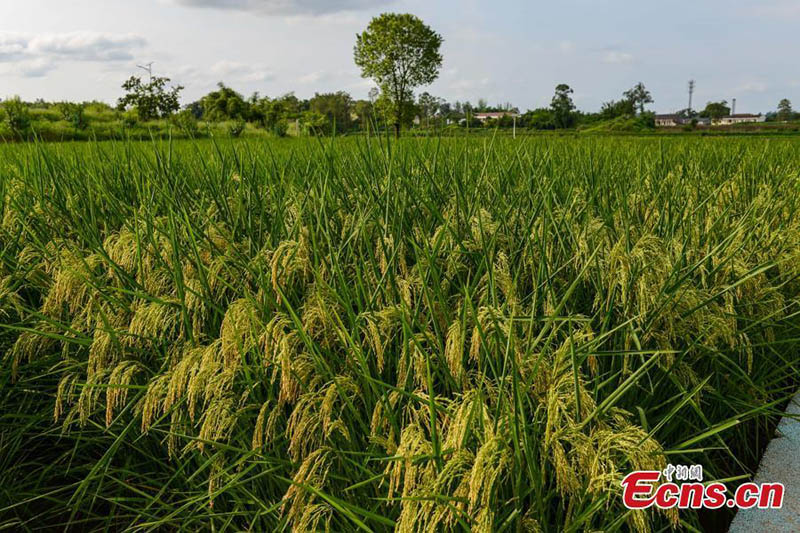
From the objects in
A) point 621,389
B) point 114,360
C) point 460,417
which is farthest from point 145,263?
point 621,389

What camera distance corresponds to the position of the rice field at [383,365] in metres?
1.62

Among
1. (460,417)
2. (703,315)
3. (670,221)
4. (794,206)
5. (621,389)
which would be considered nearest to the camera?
(460,417)

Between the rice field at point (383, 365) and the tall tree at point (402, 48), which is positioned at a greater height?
the tall tree at point (402, 48)

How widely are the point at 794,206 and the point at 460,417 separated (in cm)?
377

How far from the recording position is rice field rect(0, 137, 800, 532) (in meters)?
1.62

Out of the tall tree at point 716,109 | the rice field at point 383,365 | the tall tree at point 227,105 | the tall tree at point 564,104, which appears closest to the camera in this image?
the rice field at point 383,365

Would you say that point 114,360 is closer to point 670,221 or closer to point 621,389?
point 621,389

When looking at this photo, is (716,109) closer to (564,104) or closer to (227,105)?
(564,104)

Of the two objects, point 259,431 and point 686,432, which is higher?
point 259,431

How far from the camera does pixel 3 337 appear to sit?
2.99m

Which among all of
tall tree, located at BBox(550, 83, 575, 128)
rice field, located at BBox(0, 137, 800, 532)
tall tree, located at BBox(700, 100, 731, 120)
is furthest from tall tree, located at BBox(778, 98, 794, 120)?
rice field, located at BBox(0, 137, 800, 532)

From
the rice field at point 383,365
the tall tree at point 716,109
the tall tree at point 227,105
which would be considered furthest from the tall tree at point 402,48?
the tall tree at point 716,109

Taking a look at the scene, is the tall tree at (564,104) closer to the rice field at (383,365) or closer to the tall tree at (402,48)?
the tall tree at (402,48)

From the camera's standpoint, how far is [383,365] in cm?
196
